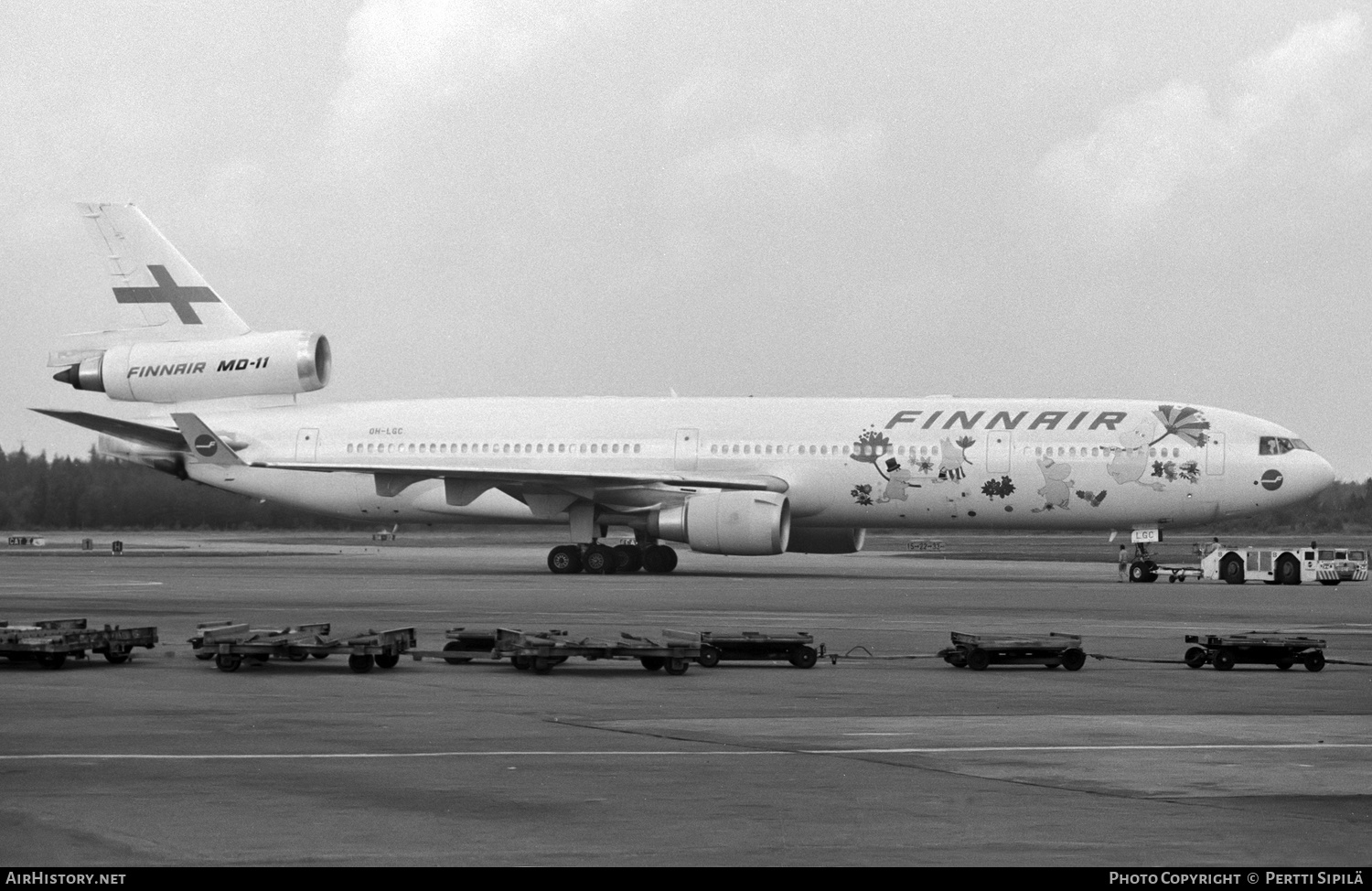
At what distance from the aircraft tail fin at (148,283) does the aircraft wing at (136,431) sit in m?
2.83

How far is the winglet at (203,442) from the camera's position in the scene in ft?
138

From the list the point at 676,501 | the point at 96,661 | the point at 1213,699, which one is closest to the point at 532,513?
the point at 676,501

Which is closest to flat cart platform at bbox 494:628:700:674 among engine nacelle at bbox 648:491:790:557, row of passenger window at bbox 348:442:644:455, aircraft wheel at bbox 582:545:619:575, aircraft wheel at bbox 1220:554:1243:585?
engine nacelle at bbox 648:491:790:557

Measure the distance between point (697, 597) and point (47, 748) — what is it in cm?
1852

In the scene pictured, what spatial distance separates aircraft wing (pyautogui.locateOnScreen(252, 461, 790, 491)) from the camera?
38781mm

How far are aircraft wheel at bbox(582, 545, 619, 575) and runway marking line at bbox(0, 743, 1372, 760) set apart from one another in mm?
28667

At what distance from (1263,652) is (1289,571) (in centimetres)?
2288

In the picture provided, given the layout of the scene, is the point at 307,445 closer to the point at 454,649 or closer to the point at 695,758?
the point at 454,649

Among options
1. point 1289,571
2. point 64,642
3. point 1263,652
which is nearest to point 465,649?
point 64,642

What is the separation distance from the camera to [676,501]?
3906 cm

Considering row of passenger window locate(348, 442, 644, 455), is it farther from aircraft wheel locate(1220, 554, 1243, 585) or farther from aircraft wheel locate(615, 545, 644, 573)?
aircraft wheel locate(1220, 554, 1243, 585)

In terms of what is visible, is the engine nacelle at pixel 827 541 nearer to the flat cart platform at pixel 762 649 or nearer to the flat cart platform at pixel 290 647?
the flat cart platform at pixel 762 649

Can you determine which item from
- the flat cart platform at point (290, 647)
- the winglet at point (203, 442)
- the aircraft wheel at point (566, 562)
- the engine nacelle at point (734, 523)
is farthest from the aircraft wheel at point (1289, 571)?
the flat cart platform at point (290, 647)
